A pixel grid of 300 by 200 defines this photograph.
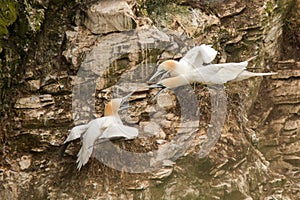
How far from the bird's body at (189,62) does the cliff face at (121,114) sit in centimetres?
57

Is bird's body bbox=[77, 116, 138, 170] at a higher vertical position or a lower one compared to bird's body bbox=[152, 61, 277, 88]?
lower

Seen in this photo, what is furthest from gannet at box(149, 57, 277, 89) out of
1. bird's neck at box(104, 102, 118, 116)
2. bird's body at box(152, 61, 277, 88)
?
bird's neck at box(104, 102, 118, 116)

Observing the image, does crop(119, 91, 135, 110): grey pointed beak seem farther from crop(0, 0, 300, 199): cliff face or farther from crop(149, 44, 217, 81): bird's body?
crop(149, 44, 217, 81): bird's body

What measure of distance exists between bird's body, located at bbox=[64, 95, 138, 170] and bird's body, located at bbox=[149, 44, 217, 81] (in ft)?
0.99

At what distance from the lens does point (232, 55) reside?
4199 mm

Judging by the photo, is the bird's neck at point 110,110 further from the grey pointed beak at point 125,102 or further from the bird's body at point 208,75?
the bird's body at point 208,75

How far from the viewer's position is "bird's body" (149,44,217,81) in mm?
2951

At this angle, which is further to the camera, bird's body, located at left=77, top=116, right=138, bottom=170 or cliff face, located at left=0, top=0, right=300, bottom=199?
cliff face, located at left=0, top=0, right=300, bottom=199

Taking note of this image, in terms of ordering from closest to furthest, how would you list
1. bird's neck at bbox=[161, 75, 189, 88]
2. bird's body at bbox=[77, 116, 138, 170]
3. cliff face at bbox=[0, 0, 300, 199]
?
bird's neck at bbox=[161, 75, 189, 88] < bird's body at bbox=[77, 116, 138, 170] < cliff face at bbox=[0, 0, 300, 199]

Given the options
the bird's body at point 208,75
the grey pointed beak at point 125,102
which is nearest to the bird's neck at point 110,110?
the grey pointed beak at point 125,102

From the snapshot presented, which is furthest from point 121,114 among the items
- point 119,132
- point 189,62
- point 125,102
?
point 189,62

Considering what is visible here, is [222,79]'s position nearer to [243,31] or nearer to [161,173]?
[161,173]

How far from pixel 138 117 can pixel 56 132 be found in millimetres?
470

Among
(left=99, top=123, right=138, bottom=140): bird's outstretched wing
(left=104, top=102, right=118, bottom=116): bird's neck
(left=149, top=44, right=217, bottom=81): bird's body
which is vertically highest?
(left=149, top=44, right=217, bottom=81): bird's body
